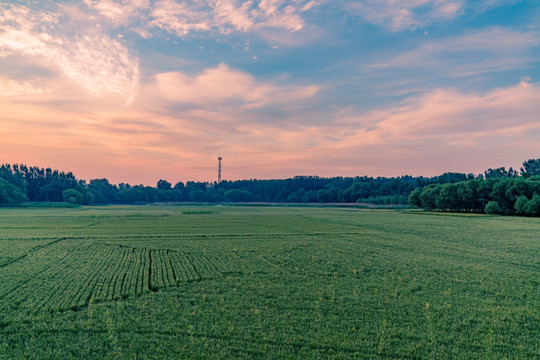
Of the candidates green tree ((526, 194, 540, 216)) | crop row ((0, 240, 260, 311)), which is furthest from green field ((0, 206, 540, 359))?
green tree ((526, 194, 540, 216))

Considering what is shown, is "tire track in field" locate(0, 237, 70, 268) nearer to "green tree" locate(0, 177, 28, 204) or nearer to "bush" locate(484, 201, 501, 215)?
"bush" locate(484, 201, 501, 215)

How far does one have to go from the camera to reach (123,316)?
16531 millimetres

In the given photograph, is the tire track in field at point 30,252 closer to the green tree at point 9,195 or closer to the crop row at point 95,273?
the crop row at point 95,273

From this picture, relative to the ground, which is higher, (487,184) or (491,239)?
(487,184)

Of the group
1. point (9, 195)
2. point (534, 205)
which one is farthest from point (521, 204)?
point (9, 195)

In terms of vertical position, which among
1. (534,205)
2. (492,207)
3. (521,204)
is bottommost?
(492,207)

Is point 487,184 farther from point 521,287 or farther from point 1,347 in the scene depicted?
point 1,347

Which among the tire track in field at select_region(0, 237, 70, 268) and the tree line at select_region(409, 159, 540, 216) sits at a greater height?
the tree line at select_region(409, 159, 540, 216)

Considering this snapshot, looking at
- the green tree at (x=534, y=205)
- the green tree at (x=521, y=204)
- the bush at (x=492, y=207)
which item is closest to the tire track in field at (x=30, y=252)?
the green tree at (x=534, y=205)

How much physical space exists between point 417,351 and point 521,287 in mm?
12981

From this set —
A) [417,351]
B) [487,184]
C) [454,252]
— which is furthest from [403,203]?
[417,351]

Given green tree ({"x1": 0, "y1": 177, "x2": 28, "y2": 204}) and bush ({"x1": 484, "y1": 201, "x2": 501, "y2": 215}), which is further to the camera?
green tree ({"x1": 0, "y1": 177, "x2": 28, "y2": 204})

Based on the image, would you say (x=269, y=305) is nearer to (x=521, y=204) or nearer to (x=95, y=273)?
(x=95, y=273)

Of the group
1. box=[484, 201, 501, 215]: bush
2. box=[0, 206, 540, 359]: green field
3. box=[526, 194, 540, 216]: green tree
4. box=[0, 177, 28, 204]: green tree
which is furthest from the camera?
box=[0, 177, 28, 204]: green tree
